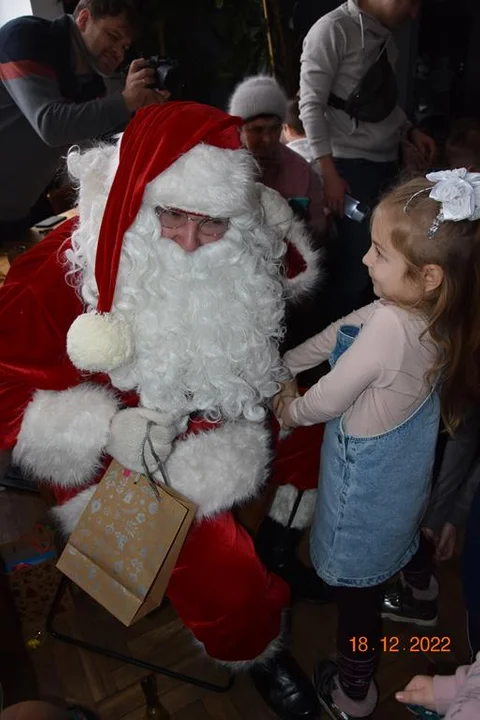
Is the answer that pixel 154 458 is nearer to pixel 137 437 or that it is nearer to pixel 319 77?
pixel 137 437

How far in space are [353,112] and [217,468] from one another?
138 cm

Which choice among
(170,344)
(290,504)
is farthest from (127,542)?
(290,504)

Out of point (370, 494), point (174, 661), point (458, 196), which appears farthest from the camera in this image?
point (174, 661)

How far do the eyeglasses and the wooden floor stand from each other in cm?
111

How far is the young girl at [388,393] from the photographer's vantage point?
3.00ft

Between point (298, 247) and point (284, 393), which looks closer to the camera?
point (284, 393)

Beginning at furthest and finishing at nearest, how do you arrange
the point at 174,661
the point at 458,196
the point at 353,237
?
the point at 353,237
the point at 174,661
the point at 458,196

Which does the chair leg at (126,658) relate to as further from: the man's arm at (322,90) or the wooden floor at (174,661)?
the man's arm at (322,90)

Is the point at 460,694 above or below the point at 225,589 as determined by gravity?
above

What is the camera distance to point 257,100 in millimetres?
1926

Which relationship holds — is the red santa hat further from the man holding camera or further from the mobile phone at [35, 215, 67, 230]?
the mobile phone at [35, 215, 67, 230]

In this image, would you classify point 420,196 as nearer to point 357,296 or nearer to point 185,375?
point 185,375
